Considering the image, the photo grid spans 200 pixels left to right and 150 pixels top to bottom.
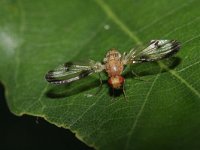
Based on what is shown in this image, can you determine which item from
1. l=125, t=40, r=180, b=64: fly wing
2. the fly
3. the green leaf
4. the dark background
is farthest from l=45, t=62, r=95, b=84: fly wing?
the dark background

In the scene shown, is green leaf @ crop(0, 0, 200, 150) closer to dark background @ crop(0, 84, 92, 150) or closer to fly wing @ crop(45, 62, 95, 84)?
fly wing @ crop(45, 62, 95, 84)

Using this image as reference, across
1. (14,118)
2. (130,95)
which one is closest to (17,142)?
(14,118)

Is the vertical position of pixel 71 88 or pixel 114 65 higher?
pixel 114 65

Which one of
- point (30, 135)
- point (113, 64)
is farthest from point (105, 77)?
point (30, 135)

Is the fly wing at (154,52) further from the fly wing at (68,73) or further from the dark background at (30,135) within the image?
the dark background at (30,135)

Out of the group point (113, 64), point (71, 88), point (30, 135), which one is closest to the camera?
point (71, 88)

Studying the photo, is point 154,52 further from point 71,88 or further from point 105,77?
point 71,88

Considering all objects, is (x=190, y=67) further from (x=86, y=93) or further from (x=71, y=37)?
(x=71, y=37)
